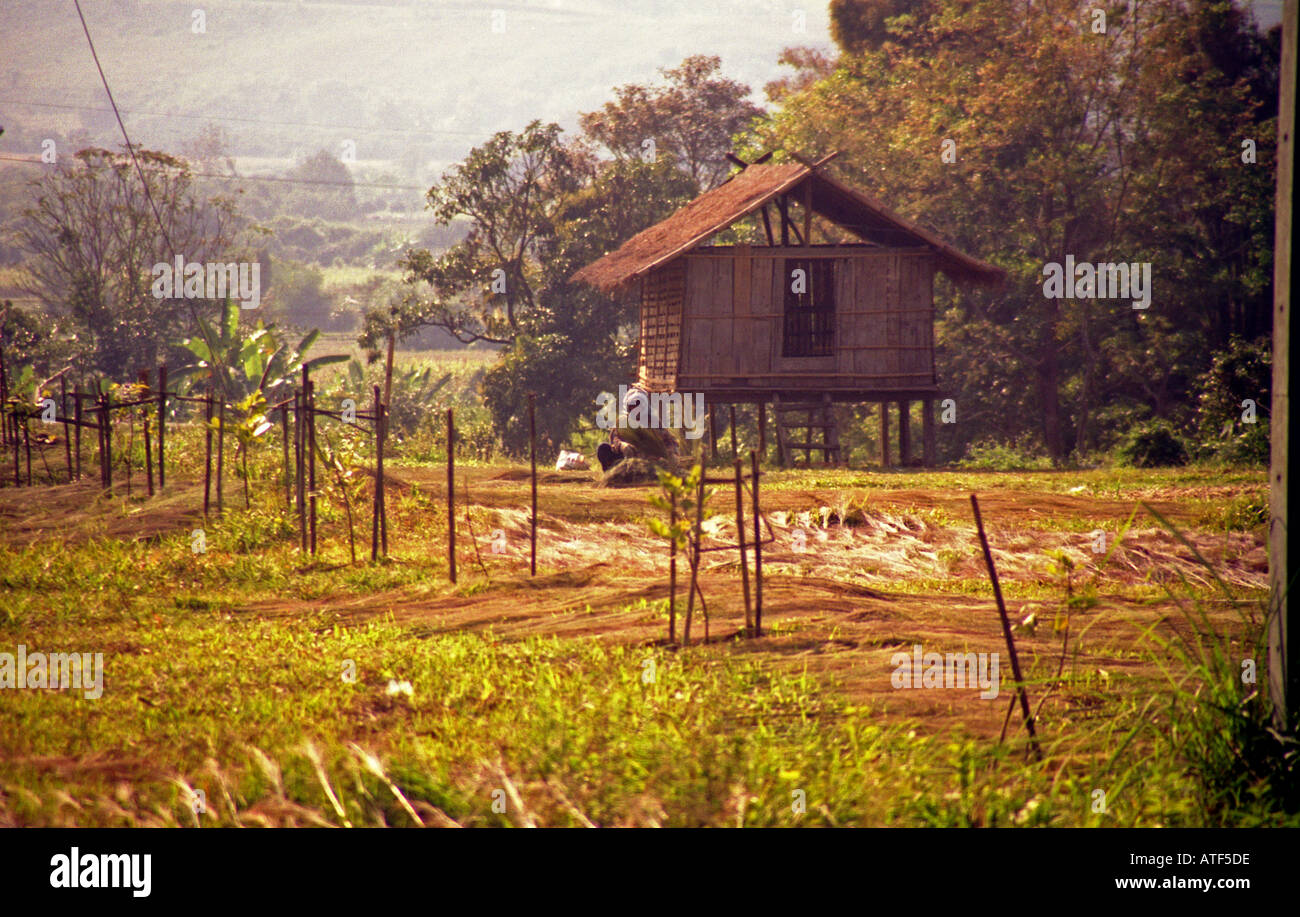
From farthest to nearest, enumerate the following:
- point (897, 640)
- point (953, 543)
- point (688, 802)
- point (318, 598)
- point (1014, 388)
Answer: point (1014, 388) → point (953, 543) → point (318, 598) → point (897, 640) → point (688, 802)

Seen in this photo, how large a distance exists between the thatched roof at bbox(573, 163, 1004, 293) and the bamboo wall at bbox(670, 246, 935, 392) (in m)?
0.65

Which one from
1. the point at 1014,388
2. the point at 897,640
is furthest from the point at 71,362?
the point at 897,640

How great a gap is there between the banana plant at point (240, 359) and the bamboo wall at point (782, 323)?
7219mm

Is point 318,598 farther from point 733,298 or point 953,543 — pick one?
point 733,298

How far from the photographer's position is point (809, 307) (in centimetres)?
1961

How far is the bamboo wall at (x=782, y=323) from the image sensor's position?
19188 millimetres

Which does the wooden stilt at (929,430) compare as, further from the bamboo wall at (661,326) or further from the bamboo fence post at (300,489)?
the bamboo fence post at (300,489)

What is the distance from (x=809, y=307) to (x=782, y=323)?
64cm

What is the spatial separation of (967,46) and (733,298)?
12.0 metres

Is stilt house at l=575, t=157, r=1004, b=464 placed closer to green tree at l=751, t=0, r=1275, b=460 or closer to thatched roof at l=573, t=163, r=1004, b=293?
thatched roof at l=573, t=163, r=1004, b=293

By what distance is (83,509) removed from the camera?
10.8 m

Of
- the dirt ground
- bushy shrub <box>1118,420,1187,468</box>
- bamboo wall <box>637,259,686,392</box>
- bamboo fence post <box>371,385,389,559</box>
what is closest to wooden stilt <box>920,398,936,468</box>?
bushy shrub <box>1118,420,1187,468</box>

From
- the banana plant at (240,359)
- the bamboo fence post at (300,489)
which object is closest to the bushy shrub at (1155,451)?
the bamboo fence post at (300,489)

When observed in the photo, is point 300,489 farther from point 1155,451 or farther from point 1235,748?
point 1155,451
